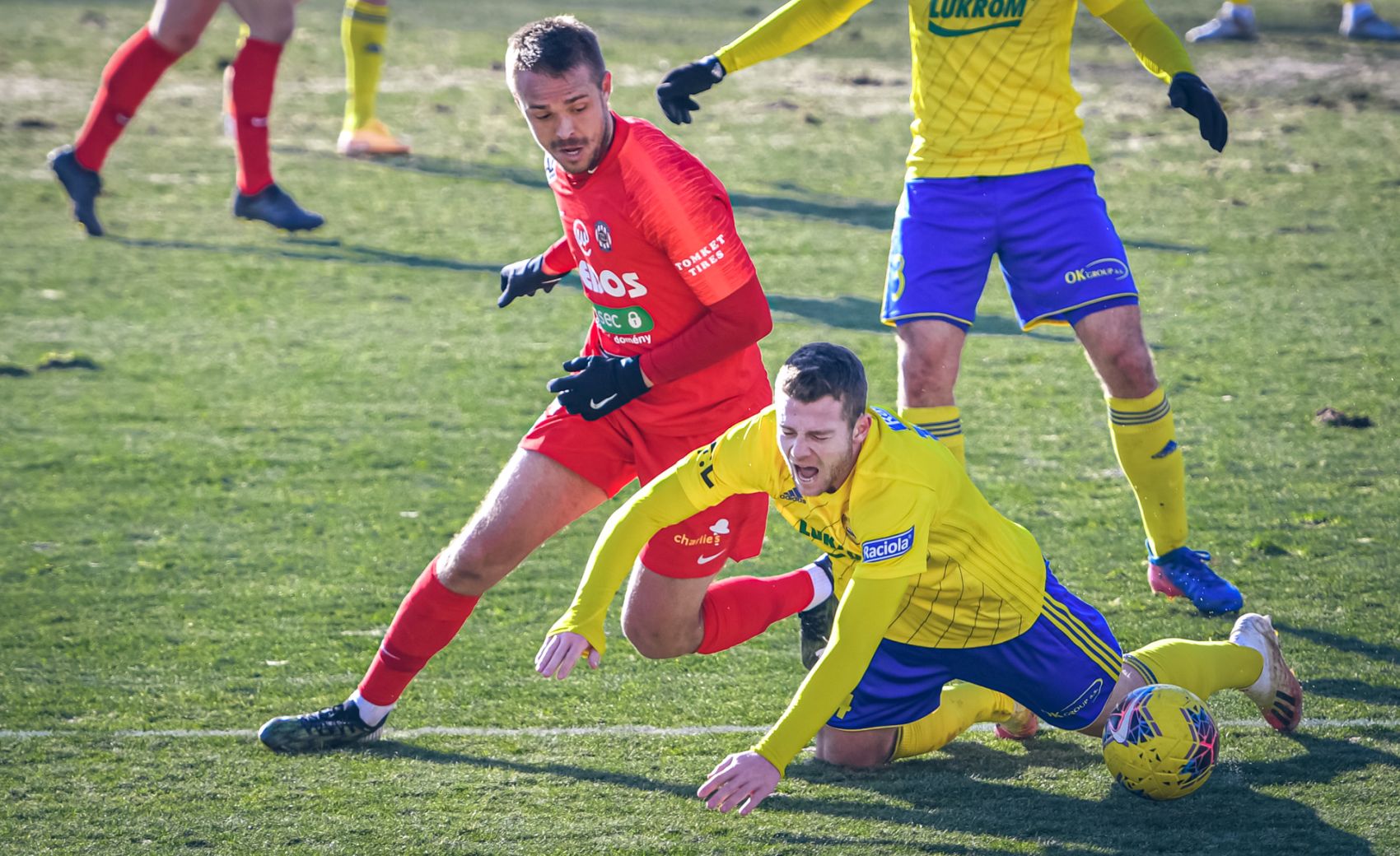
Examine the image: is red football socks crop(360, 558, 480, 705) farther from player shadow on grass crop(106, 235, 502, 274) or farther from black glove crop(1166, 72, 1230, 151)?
player shadow on grass crop(106, 235, 502, 274)

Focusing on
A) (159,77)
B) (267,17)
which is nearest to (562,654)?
(267,17)

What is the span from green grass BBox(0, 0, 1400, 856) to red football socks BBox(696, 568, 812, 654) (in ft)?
0.58

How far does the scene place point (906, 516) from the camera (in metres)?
3.50

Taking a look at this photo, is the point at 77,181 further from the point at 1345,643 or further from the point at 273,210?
the point at 1345,643

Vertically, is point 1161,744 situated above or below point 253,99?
below

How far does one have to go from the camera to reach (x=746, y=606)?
4488 millimetres

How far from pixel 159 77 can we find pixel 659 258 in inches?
218

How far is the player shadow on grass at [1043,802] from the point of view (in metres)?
3.53

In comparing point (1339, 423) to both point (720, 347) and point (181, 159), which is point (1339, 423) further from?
point (181, 159)

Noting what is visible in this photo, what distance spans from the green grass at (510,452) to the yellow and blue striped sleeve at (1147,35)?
1651mm

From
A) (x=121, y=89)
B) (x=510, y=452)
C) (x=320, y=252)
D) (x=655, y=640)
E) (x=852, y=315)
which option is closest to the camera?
(x=655, y=640)

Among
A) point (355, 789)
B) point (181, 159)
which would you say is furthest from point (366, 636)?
point (181, 159)

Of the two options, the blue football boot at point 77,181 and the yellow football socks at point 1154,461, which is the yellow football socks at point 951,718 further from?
the blue football boot at point 77,181

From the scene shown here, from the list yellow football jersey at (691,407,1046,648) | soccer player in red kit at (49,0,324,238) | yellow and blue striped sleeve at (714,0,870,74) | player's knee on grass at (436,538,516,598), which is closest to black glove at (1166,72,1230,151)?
yellow and blue striped sleeve at (714,0,870,74)
